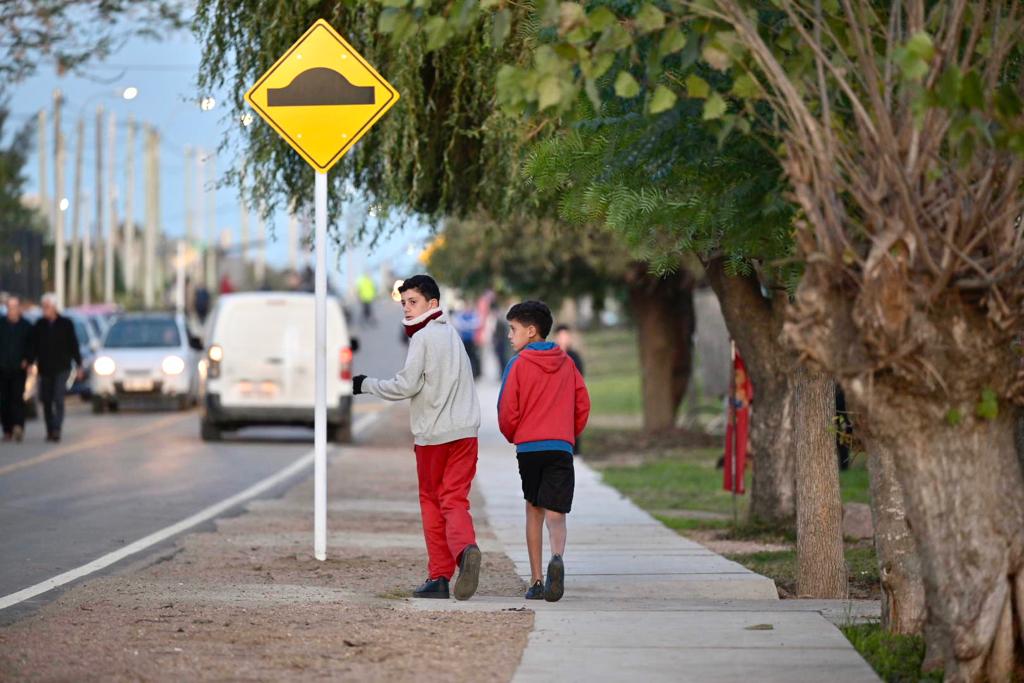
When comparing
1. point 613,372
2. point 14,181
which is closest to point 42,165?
point 14,181

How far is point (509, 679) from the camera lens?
6750 mm

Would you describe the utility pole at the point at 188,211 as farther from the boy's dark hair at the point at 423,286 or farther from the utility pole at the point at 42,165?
the boy's dark hair at the point at 423,286

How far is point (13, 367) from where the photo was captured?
78.9ft

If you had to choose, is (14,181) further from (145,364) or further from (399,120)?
(399,120)

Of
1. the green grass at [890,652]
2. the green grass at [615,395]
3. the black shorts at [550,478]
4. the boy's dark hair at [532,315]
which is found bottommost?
the green grass at [615,395]

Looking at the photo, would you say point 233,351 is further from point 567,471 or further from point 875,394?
point 875,394

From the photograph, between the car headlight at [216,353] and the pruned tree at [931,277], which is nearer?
the pruned tree at [931,277]

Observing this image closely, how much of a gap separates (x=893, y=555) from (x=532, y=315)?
2.37 meters

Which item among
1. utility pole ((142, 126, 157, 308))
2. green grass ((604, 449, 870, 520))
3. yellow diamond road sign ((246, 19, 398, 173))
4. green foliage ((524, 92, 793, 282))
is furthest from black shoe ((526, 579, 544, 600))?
utility pole ((142, 126, 157, 308))

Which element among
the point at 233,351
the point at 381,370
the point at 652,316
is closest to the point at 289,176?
the point at 233,351

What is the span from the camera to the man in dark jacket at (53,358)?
78.5 ft

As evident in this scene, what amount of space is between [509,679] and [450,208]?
28.6ft

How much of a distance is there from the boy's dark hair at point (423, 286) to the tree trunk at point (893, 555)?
8.22 ft

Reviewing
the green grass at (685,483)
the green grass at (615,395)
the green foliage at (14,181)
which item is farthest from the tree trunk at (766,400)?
the green foliage at (14,181)
